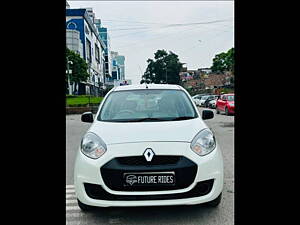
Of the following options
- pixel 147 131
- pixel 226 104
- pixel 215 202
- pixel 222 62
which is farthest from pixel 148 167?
pixel 222 62

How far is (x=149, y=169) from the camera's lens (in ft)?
9.60

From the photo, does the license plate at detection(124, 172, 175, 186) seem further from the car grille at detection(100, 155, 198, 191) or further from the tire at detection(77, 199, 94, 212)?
the tire at detection(77, 199, 94, 212)

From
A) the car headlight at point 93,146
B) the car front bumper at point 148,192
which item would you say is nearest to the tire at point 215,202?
the car front bumper at point 148,192

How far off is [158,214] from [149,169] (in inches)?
28.4

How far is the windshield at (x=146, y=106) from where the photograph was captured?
3.91 metres

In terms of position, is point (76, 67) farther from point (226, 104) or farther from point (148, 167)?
point (148, 167)

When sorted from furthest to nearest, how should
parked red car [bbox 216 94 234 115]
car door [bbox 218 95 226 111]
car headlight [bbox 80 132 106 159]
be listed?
car door [bbox 218 95 226 111]
parked red car [bbox 216 94 234 115]
car headlight [bbox 80 132 106 159]

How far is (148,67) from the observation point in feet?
276

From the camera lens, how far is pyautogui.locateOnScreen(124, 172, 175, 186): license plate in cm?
293

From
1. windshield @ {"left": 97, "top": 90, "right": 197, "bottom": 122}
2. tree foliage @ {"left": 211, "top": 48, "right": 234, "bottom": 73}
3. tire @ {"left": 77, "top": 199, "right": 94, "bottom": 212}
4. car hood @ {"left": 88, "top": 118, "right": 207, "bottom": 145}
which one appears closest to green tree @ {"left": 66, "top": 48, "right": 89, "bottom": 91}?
tree foliage @ {"left": 211, "top": 48, "right": 234, "bottom": 73}

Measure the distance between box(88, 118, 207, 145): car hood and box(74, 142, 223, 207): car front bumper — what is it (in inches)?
3.2
